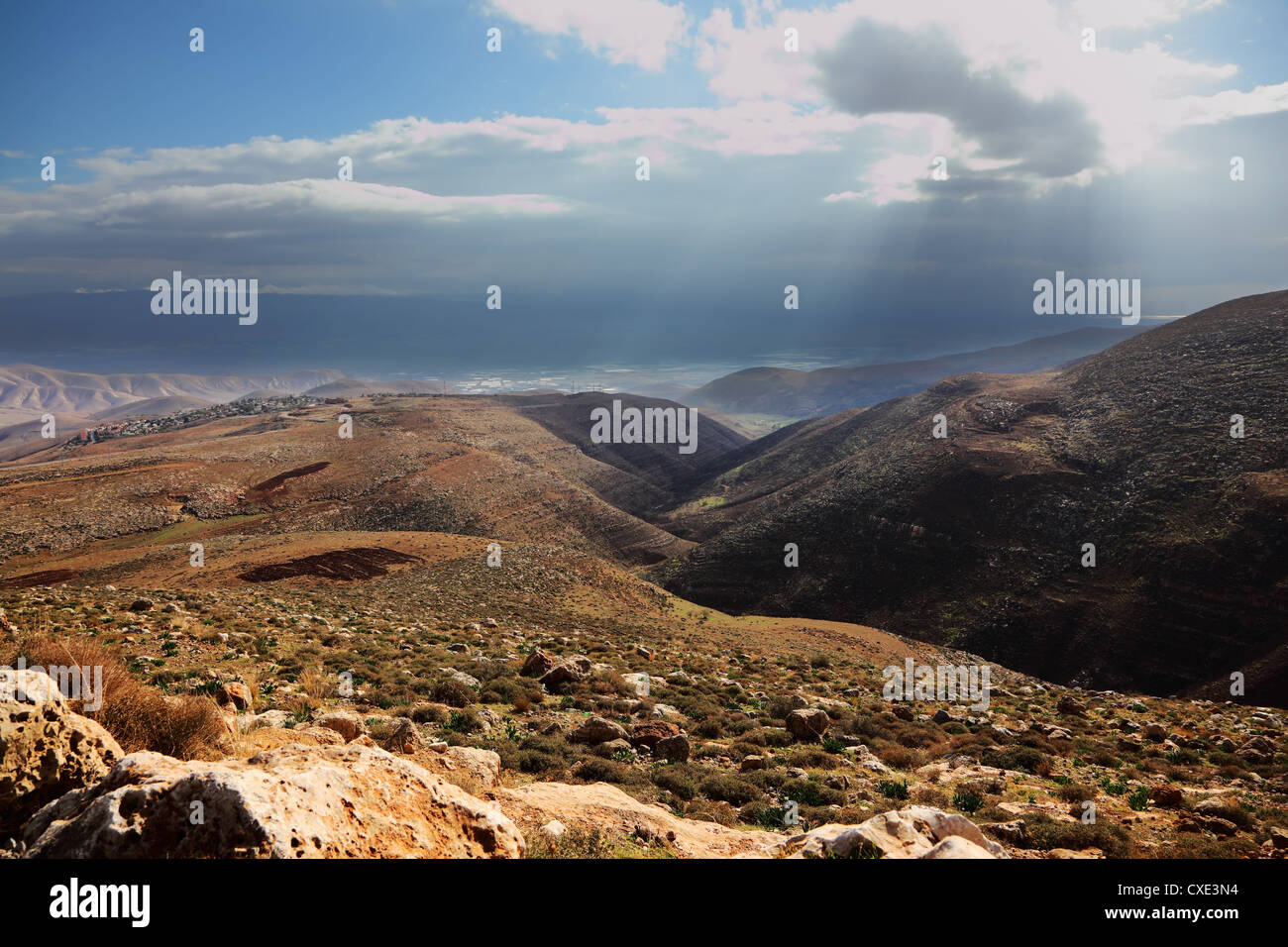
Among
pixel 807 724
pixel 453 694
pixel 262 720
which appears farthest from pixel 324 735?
pixel 807 724

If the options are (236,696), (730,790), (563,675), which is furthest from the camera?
(563,675)

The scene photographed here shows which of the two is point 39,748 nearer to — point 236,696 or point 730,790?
point 236,696

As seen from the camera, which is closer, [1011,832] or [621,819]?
[621,819]

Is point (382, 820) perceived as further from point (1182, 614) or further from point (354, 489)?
point (354, 489)

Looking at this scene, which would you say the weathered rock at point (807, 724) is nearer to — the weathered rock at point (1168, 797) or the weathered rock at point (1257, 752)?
the weathered rock at point (1168, 797)

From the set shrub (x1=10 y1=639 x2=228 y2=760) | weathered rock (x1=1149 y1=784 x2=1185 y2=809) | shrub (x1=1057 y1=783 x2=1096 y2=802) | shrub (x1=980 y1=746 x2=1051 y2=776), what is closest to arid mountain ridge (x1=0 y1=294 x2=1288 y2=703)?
shrub (x1=980 y1=746 x2=1051 y2=776)

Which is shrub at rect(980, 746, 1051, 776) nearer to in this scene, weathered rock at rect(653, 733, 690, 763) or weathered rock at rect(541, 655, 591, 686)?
weathered rock at rect(653, 733, 690, 763)

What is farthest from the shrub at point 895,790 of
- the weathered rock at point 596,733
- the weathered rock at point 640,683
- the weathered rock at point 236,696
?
the weathered rock at point 236,696
